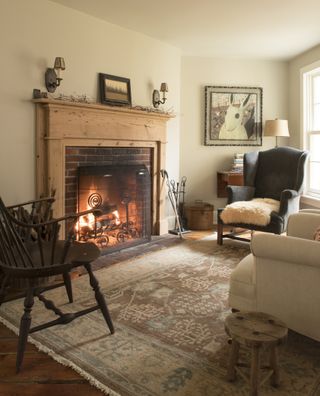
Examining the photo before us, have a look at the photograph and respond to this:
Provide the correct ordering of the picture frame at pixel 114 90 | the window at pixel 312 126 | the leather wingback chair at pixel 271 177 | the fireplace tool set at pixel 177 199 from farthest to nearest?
the window at pixel 312 126, the fireplace tool set at pixel 177 199, the leather wingback chair at pixel 271 177, the picture frame at pixel 114 90

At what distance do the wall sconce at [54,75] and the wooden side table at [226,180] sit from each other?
278 centimetres

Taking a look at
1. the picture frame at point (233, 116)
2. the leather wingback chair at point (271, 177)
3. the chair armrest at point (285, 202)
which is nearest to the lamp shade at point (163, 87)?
the picture frame at point (233, 116)

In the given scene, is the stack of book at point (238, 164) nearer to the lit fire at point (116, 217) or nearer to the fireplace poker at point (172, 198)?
the fireplace poker at point (172, 198)

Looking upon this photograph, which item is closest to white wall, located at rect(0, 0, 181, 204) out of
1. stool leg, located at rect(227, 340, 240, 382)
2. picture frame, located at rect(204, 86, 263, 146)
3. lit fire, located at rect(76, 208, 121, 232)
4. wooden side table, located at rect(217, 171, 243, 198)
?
lit fire, located at rect(76, 208, 121, 232)

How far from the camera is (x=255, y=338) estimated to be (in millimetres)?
1607

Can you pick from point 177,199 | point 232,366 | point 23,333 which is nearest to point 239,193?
point 177,199

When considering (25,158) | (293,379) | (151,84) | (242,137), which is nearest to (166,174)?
(151,84)

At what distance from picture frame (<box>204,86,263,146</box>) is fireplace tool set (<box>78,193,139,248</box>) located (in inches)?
76.3

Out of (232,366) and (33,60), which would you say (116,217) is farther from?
(232,366)

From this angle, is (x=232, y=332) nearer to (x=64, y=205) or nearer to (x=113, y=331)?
(x=113, y=331)

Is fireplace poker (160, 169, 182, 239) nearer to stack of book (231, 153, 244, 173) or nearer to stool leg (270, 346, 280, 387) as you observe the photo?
stack of book (231, 153, 244, 173)

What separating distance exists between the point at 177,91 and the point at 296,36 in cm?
154

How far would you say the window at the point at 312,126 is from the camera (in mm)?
5273

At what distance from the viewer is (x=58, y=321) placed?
2127 millimetres
